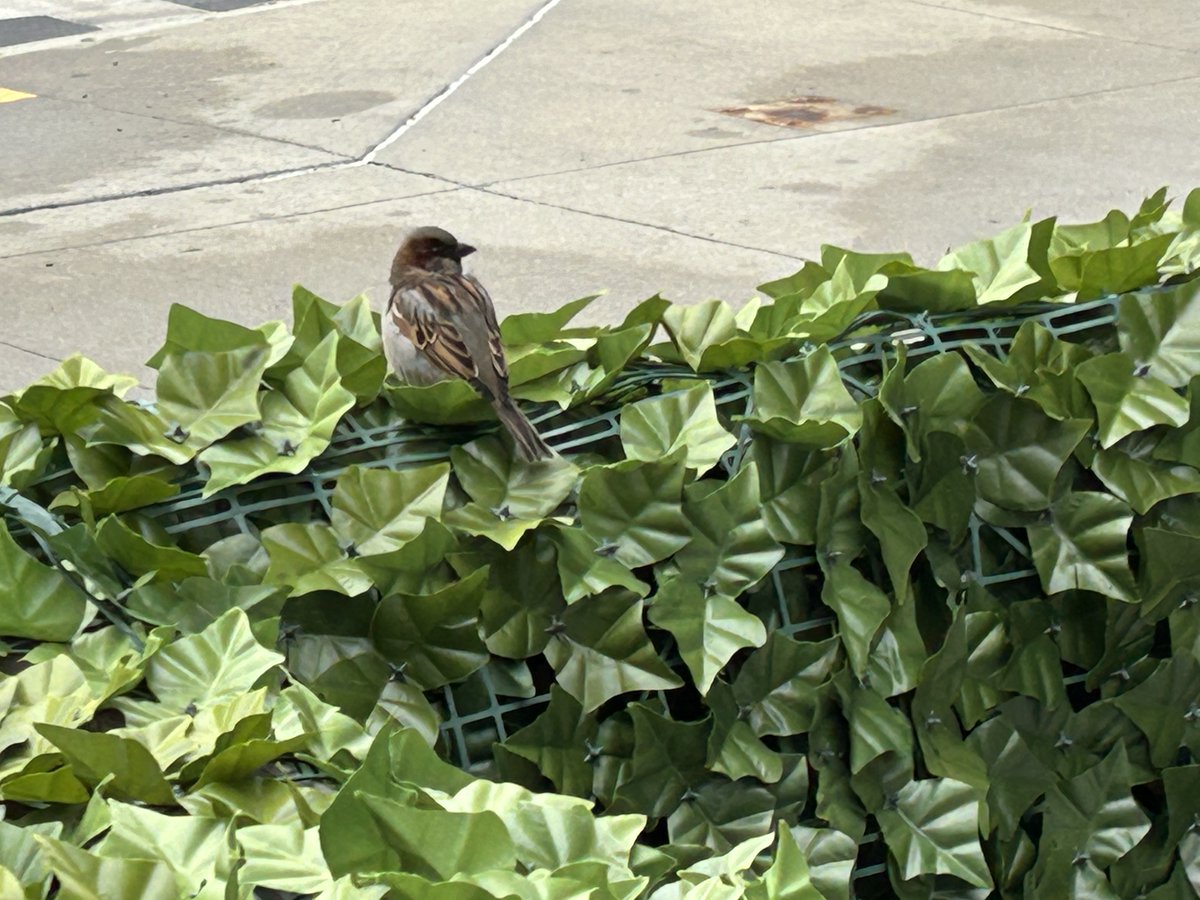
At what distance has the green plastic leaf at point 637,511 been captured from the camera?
8.81 ft

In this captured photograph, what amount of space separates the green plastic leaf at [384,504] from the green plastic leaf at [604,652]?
0.30 m

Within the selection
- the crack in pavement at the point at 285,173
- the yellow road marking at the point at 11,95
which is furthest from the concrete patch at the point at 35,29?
the crack in pavement at the point at 285,173

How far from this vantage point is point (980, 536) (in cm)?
310

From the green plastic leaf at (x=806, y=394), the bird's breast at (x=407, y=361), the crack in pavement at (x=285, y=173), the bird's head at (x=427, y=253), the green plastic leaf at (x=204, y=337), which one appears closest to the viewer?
the green plastic leaf at (x=204, y=337)

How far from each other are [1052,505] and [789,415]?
0.58 meters

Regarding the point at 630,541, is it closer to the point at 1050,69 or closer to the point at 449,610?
the point at 449,610

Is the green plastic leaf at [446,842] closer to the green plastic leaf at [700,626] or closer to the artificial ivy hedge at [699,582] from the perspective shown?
the artificial ivy hedge at [699,582]

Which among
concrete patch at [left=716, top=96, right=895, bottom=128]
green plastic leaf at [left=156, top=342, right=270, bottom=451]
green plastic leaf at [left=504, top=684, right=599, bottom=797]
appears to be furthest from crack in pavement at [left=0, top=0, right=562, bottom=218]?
green plastic leaf at [left=504, top=684, right=599, bottom=797]

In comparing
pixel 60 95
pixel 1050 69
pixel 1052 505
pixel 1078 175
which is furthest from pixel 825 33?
pixel 1052 505

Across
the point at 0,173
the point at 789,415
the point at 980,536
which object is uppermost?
the point at 789,415

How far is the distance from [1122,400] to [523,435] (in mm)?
1137

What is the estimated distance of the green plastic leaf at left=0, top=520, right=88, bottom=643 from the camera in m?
2.30

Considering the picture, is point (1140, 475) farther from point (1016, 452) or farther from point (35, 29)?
point (35, 29)

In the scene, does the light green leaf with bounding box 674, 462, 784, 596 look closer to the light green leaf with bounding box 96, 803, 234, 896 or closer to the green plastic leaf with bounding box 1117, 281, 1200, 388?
the green plastic leaf with bounding box 1117, 281, 1200, 388
